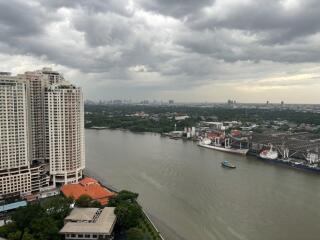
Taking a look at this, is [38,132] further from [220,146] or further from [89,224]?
[220,146]

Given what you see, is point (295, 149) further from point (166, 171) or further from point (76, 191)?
point (76, 191)

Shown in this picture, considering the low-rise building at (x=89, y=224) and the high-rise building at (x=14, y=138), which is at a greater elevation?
the high-rise building at (x=14, y=138)

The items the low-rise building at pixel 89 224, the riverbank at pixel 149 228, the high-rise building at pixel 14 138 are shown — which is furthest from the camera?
the high-rise building at pixel 14 138

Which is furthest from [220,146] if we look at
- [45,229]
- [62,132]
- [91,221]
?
[45,229]

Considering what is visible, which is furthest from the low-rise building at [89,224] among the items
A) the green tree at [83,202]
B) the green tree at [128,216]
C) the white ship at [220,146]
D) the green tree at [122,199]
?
the white ship at [220,146]

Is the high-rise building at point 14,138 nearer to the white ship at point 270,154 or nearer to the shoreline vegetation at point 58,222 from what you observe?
the shoreline vegetation at point 58,222

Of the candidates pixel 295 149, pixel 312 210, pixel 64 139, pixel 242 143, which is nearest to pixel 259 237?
pixel 312 210

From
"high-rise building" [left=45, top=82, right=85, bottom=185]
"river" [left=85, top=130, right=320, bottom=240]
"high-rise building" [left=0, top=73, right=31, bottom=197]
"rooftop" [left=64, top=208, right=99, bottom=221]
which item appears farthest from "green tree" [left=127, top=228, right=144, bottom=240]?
"high-rise building" [left=45, top=82, right=85, bottom=185]

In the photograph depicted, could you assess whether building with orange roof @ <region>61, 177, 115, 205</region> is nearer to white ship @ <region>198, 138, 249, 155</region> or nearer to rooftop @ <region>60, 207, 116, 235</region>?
rooftop @ <region>60, 207, 116, 235</region>
